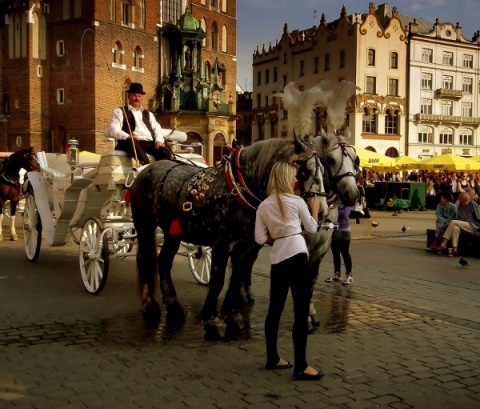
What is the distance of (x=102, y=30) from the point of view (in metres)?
39.0

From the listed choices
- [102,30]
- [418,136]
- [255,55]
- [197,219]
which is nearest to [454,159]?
[102,30]

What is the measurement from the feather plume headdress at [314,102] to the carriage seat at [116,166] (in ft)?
8.36

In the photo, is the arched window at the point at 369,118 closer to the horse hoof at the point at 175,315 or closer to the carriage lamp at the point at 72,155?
the carriage lamp at the point at 72,155

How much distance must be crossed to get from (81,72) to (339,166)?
3431 centimetres

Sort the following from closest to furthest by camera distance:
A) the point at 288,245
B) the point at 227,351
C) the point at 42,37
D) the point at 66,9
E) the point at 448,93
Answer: the point at 288,245 → the point at 227,351 → the point at 66,9 → the point at 42,37 → the point at 448,93

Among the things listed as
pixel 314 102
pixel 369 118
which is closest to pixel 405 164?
pixel 314 102

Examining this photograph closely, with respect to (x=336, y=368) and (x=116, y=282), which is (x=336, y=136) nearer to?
(x=336, y=368)

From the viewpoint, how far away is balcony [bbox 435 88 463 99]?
212 ft

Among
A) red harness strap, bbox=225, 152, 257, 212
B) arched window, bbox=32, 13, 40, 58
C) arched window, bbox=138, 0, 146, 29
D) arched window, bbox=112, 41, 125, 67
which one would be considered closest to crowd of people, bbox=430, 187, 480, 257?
red harness strap, bbox=225, 152, 257, 212

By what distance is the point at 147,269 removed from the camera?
24.9 ft

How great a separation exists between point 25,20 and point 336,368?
3936 centimetres

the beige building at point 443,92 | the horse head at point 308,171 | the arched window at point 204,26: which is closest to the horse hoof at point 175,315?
the horse head at point 308,171

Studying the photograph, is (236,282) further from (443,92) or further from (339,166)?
(443,92)

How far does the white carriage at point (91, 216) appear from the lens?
8547mm
